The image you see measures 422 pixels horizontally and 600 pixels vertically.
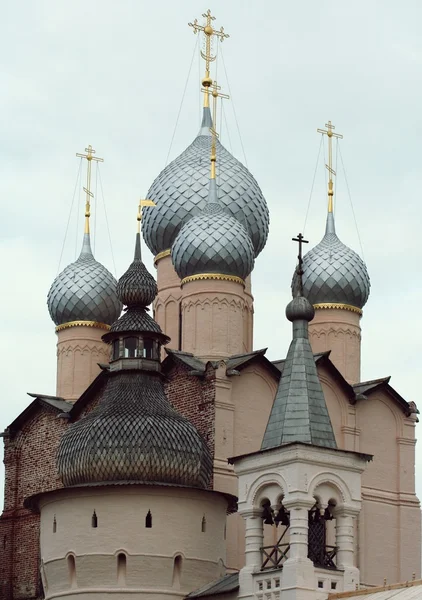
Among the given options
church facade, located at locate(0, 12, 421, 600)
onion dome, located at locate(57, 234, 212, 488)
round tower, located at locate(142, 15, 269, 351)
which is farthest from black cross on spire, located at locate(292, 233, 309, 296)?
round tower, located at locate(142, 15, 269, 351)

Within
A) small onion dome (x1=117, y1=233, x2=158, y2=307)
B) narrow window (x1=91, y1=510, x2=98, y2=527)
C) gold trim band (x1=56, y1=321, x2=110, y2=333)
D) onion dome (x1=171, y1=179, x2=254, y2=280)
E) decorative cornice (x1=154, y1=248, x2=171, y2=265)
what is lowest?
narrow window (x1=91, y1=510, x2=98, y2=527)

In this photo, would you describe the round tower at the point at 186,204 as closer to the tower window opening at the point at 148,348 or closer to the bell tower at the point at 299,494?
the tower window opening at the point at 148,348

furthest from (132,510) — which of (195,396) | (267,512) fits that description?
(195,396)

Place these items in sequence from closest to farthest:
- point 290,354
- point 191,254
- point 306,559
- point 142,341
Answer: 1. point 306,559
2. point 290,354
3. point 142,341
4. point 191,254

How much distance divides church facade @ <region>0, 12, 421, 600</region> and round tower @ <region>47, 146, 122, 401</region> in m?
0.03

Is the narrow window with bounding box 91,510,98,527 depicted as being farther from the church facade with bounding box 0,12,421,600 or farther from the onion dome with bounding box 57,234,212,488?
the onion dome with bounding box 57,234,212,488

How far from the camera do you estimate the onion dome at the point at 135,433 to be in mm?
22891

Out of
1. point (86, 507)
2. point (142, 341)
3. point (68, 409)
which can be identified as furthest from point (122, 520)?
point (68, 409)

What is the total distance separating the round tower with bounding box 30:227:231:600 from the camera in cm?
2262

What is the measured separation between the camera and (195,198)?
2938cm

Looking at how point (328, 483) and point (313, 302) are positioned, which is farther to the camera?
point (313, 302)

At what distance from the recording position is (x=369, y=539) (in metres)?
27.0

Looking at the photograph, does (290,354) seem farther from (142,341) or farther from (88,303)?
(88,303)

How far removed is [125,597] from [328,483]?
10.3ft
